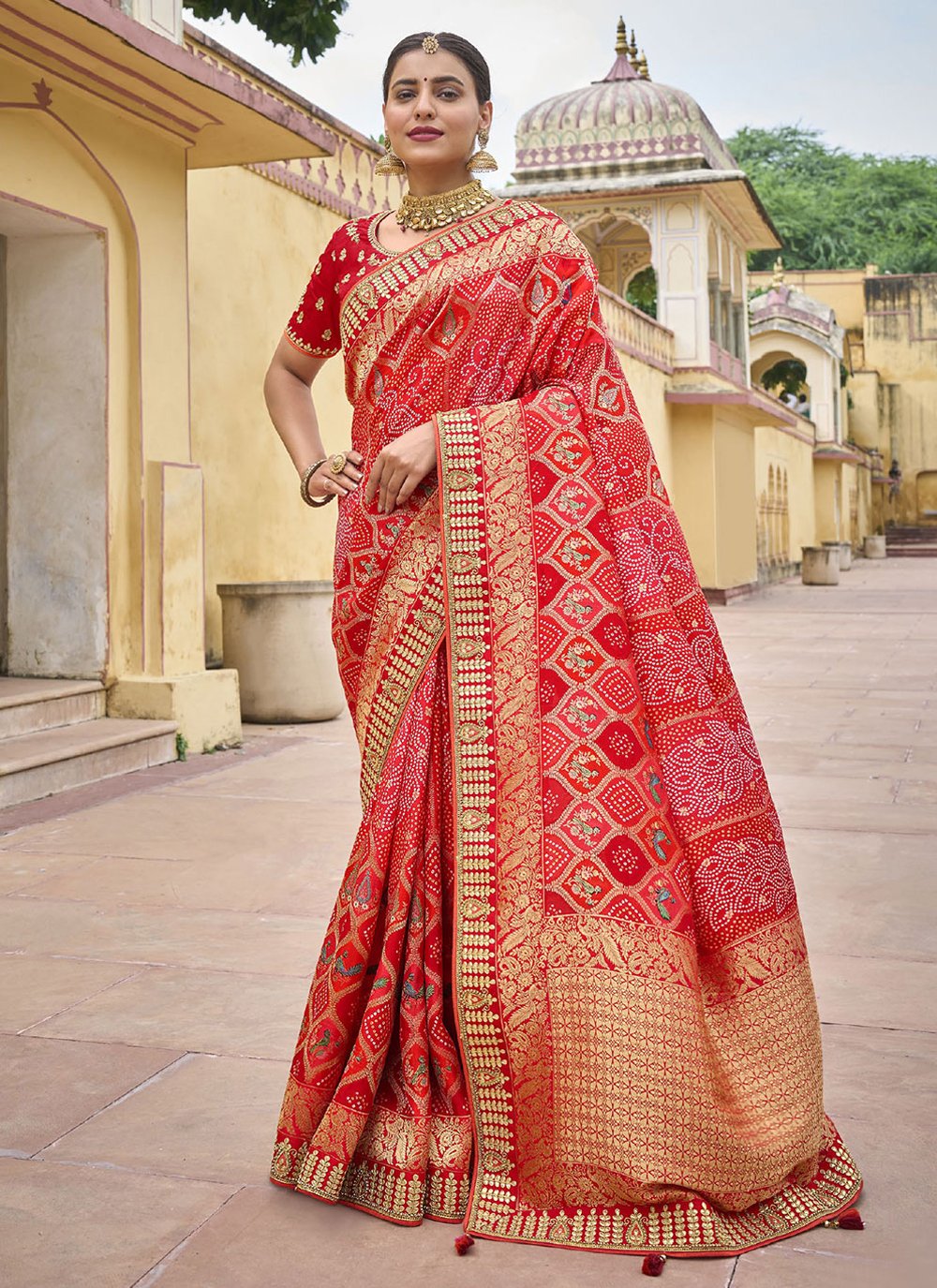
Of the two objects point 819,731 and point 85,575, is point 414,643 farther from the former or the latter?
point 819,731

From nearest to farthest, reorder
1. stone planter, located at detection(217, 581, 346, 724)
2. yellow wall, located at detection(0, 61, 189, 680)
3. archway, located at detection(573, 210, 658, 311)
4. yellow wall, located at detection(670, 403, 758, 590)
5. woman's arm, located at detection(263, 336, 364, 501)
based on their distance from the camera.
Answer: woman's arm, located at detection(263, 336, 364, 501) → yellow wall, located at detection(0, 61, 189, 680) → stone planter, located at detection(217, 581, 346, 724) → yellow wall, located at detection(670, 403, 758, 590) → archway, located at detection(573, 210, 658, 311)

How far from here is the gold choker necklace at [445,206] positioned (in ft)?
7.43

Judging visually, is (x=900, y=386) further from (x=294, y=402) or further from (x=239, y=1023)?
(x=294, y=402)

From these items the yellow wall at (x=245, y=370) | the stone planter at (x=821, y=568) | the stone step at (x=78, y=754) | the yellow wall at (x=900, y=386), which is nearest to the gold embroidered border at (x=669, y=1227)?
the stone step at (x=78, y=754)

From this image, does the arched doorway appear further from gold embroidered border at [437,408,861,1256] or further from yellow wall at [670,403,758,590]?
yellow wall at [670,403,758,590]

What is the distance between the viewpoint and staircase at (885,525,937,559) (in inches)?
1339

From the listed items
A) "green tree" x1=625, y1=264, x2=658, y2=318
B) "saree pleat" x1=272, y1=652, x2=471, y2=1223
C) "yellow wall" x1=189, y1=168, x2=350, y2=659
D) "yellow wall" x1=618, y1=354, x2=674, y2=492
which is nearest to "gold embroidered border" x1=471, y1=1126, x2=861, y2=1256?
"saree pleat" x1=272, y1=652, x2=471, y2=1223

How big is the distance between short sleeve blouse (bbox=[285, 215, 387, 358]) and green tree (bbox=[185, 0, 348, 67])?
7088 millimetres

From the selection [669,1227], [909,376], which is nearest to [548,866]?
[669,1227]

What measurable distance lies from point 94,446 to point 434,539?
4.34m

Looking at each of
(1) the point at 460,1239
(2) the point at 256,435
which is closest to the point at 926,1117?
(1) the point at 460,1239

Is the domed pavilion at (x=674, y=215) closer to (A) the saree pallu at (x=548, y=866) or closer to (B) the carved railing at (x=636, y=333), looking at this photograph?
(B) the carved railing at (x=636, y=333)

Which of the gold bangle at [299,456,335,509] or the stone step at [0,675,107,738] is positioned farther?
the stone step at [0,675,107,738]

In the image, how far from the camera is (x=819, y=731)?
23.2 ft
